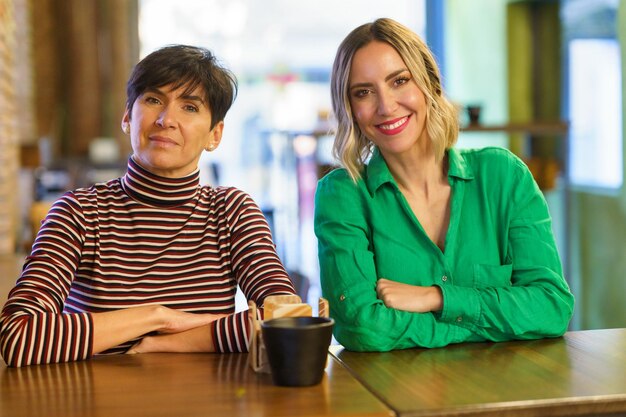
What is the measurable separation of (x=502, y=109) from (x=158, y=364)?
5252 mm

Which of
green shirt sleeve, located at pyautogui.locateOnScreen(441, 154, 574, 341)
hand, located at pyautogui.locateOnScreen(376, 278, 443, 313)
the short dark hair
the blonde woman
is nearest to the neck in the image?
the blonde woman

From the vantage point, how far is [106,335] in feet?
5.16

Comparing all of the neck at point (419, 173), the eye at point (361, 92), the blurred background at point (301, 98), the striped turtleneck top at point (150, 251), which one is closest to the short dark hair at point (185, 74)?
the striped turtleneck top at point (150, 251)

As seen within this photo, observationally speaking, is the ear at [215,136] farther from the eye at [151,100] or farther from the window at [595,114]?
the window at [595,114]

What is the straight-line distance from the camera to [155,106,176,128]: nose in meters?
1.75

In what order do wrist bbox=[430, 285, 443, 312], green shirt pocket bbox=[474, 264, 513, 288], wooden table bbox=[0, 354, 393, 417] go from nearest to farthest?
wooden table bbox=[0, 354, 393, 417]
wrist bbox=[430, 285, 443, 312]
green shirt pocket bbox=[474, 264, 513, 288]

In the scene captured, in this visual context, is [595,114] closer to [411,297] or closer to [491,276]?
[491,276]

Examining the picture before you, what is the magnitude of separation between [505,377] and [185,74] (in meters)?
0.89

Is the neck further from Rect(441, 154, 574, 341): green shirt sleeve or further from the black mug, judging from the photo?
the black mug

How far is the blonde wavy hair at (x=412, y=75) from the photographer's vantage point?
6.17 feet

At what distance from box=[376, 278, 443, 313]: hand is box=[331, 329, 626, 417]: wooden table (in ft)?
0.37

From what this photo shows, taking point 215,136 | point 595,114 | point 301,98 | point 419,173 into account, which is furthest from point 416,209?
point 301,98

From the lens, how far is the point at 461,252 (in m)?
1.85

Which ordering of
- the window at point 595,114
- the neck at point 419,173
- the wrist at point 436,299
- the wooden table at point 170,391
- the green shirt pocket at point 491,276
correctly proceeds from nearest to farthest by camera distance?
1. the wooden table at point 170,391
2. the wrist at point 436,299
3. the green shirt pocket at point 491,276
4. the neck at point 419,173
5. the window at point 595,114
